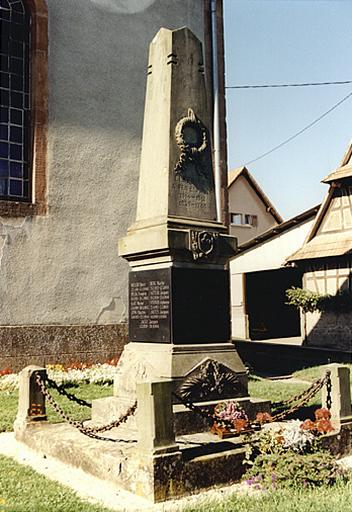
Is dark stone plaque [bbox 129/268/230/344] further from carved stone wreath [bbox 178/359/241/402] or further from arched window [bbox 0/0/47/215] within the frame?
arched window [bbox 0/0/47/215]

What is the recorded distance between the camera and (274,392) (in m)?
10.9

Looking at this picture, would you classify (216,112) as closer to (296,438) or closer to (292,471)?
(296,438)

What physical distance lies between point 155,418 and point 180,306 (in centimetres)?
196

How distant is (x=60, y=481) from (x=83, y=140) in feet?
31.4

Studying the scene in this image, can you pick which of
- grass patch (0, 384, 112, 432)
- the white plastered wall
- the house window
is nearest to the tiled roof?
the house window

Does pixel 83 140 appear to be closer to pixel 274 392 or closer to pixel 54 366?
pixel 54 366

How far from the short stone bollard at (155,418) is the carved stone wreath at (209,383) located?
130 cm

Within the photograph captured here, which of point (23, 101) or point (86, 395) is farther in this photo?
point (23, 101)

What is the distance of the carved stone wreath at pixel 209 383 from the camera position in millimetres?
7039

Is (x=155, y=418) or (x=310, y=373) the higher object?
(x=155, y=418)

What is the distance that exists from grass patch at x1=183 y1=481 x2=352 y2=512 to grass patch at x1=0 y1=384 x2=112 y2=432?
3.62 meters

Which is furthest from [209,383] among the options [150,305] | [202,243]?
[202,243]

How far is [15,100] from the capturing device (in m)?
13.8

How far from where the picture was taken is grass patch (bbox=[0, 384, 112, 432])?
861 cm
